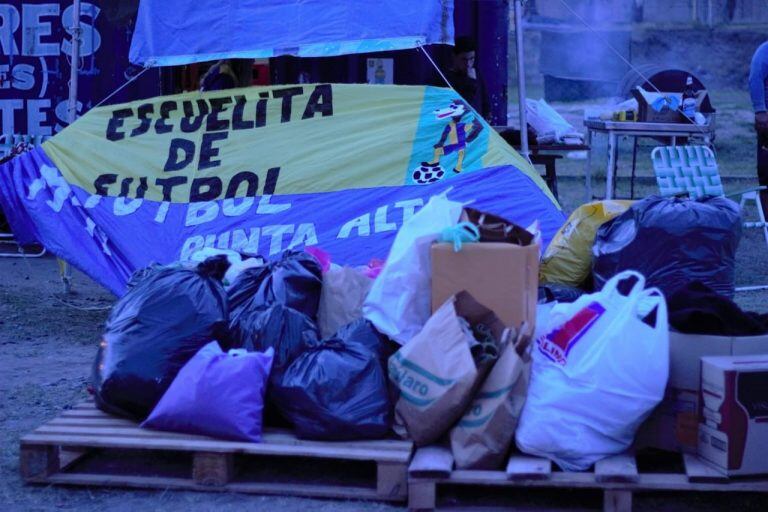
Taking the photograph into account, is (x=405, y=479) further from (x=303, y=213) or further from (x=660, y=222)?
(x=303, y=213)

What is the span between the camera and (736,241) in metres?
5.46

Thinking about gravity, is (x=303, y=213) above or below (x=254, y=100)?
below

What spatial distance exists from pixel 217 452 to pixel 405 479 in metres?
0.74

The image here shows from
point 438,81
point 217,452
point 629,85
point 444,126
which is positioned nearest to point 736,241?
point 444,126

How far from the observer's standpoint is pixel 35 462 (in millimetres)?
4145

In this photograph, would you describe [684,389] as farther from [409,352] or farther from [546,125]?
[546,125]

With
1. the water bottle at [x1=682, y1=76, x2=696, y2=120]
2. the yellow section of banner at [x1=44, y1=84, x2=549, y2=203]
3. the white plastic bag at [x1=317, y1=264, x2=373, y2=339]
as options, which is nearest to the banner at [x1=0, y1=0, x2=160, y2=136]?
the yellow section of banner at [x1=44, y1=84, x2=549, y2=203]

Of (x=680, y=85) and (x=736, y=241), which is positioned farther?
(x=680, y=85)

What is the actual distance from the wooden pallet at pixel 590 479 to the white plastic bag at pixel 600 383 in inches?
3.2

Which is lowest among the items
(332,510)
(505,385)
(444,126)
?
(332,510)

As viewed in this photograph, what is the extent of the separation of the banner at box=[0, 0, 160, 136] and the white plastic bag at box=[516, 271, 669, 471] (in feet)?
23.5

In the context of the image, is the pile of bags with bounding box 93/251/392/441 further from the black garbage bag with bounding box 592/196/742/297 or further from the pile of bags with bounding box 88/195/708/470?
the black garbage bag with bounding box 592/196/742/297

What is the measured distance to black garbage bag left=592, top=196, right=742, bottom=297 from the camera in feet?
17.5

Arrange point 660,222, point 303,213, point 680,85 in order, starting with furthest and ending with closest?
point 680,85
point 303,213
point 660,222
